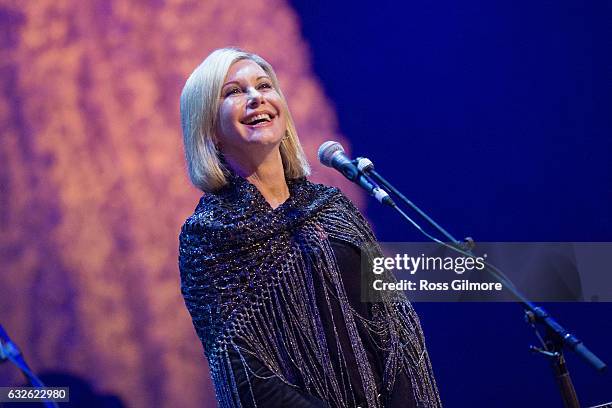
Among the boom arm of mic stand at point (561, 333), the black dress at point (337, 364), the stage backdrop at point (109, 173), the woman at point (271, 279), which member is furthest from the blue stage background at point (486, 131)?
the boom arm of mic stand at point (561, 333)

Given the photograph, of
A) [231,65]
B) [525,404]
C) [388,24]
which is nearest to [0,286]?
[231,65]

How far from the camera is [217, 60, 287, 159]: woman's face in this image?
1.68 meters

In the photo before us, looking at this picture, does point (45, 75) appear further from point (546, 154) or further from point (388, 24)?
point (546, 154)

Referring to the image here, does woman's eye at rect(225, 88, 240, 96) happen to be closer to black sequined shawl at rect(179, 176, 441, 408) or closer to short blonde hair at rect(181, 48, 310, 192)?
short blonde hair at rect(181, 48, 310, 192)

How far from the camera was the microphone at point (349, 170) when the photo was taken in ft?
4.97

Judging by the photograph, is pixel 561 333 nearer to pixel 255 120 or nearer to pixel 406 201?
pixel 406 201

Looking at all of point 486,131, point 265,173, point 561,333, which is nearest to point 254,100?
point 265,173

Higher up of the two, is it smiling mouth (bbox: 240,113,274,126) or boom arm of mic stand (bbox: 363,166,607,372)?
smiling mouth (bbox: 240,113,274,126)

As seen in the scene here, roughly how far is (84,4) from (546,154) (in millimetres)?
1674

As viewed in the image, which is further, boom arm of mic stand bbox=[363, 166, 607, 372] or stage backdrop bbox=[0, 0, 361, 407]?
stage backdrop bbox=[0, 0, 361, 407]

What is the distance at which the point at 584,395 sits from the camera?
237 centimetres

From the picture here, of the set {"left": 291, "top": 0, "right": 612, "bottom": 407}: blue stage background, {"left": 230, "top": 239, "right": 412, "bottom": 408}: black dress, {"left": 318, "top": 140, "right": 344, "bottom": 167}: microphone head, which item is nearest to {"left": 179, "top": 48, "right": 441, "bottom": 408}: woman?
{"left": 230, "top": 239, "right": 412, "bottom": 408}: black dress

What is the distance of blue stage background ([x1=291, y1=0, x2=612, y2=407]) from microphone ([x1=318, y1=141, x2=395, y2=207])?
2.68 ft

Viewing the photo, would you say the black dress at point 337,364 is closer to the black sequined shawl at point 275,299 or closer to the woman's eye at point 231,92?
the black sequined shawl at point 275,299
